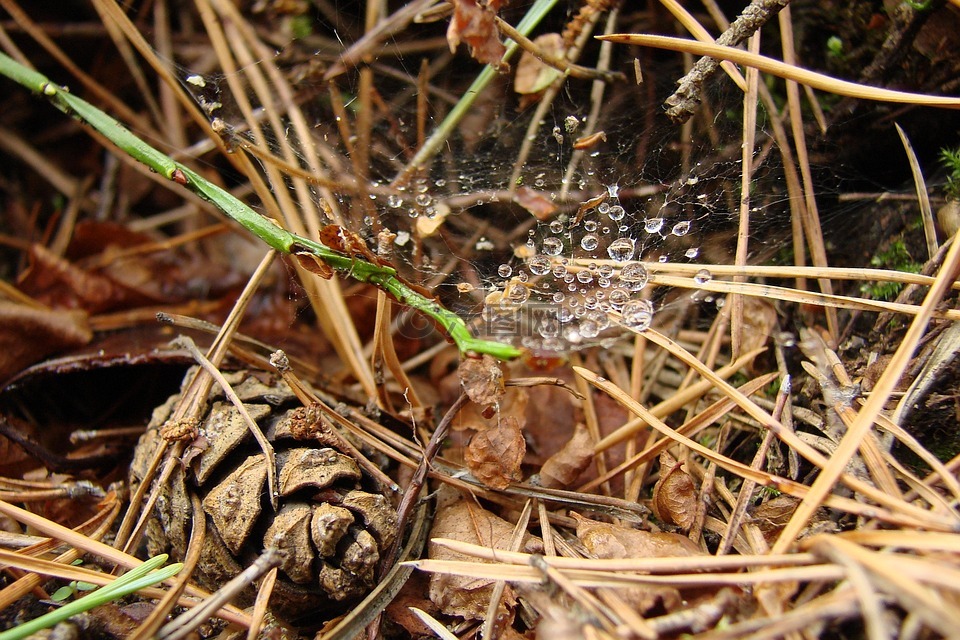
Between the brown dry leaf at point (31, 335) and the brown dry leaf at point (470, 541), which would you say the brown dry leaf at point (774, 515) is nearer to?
the brown dry leaf at point (470, 541)

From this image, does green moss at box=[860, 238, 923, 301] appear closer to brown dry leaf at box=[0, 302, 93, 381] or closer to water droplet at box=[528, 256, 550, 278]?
water droplet at box=[528, 256, 550, 278]

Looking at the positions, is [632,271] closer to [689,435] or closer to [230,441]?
[689,435]

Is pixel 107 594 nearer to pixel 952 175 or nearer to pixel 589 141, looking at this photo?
pixel 589 141

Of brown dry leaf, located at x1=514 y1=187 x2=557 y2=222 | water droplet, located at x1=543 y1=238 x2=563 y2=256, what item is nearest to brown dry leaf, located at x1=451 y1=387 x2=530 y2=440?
water droplet, located at x1=543 y1=238 x2=563 y2=256

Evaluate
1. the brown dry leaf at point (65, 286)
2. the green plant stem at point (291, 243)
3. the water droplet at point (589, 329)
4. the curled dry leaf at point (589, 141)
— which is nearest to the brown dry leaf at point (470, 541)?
the green plant stem at point (291, 243)

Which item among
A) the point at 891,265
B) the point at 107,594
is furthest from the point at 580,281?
the point at 107,594

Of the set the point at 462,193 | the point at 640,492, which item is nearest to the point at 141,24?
the point at 462,193
